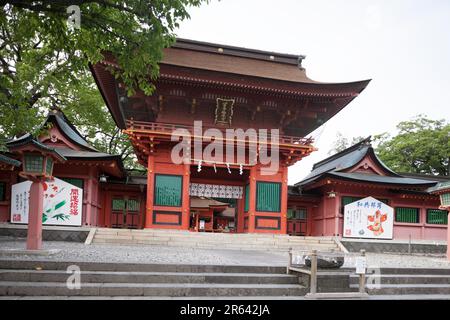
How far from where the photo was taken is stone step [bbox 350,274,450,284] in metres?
8.30

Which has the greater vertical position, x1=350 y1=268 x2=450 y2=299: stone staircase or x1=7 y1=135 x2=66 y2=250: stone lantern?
x1=7 y1=135 x2=66 y2=250: stone lantern

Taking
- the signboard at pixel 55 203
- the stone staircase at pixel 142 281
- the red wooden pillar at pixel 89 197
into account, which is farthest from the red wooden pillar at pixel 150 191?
the stone staircase at pixel 142 281

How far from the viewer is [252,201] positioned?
17891 millimetres

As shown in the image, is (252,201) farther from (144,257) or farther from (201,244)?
(144,257)

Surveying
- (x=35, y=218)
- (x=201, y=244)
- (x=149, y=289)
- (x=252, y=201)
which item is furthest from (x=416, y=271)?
(x=35, y=218)

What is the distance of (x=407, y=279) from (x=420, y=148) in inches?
1089

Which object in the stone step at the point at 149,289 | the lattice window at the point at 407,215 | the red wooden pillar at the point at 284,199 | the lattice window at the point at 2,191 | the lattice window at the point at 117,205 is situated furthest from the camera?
the lattice window at the point at 117,205

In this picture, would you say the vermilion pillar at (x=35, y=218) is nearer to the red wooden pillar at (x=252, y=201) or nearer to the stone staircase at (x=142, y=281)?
the stone staircase at (x=142, y=281)

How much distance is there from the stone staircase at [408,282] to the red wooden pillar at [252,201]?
29.7ft

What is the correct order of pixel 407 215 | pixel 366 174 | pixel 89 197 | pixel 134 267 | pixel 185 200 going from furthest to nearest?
pixel 366 174 < pixel 407 215 < pixel 185 200 < pixel 89 197 < pixel 134 267

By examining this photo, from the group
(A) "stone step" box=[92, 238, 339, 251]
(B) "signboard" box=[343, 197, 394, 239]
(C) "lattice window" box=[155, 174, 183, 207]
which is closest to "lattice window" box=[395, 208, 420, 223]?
(B) "signboard" box=[343, 197, 394, 239]

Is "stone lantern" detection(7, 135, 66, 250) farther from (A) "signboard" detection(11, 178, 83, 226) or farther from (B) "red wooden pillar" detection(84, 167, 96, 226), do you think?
(B) "red wooden pillar" detection(84, 167, 96, 226)

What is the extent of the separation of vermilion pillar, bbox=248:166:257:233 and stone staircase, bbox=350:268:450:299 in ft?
29.7

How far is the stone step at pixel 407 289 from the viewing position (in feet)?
26.2
